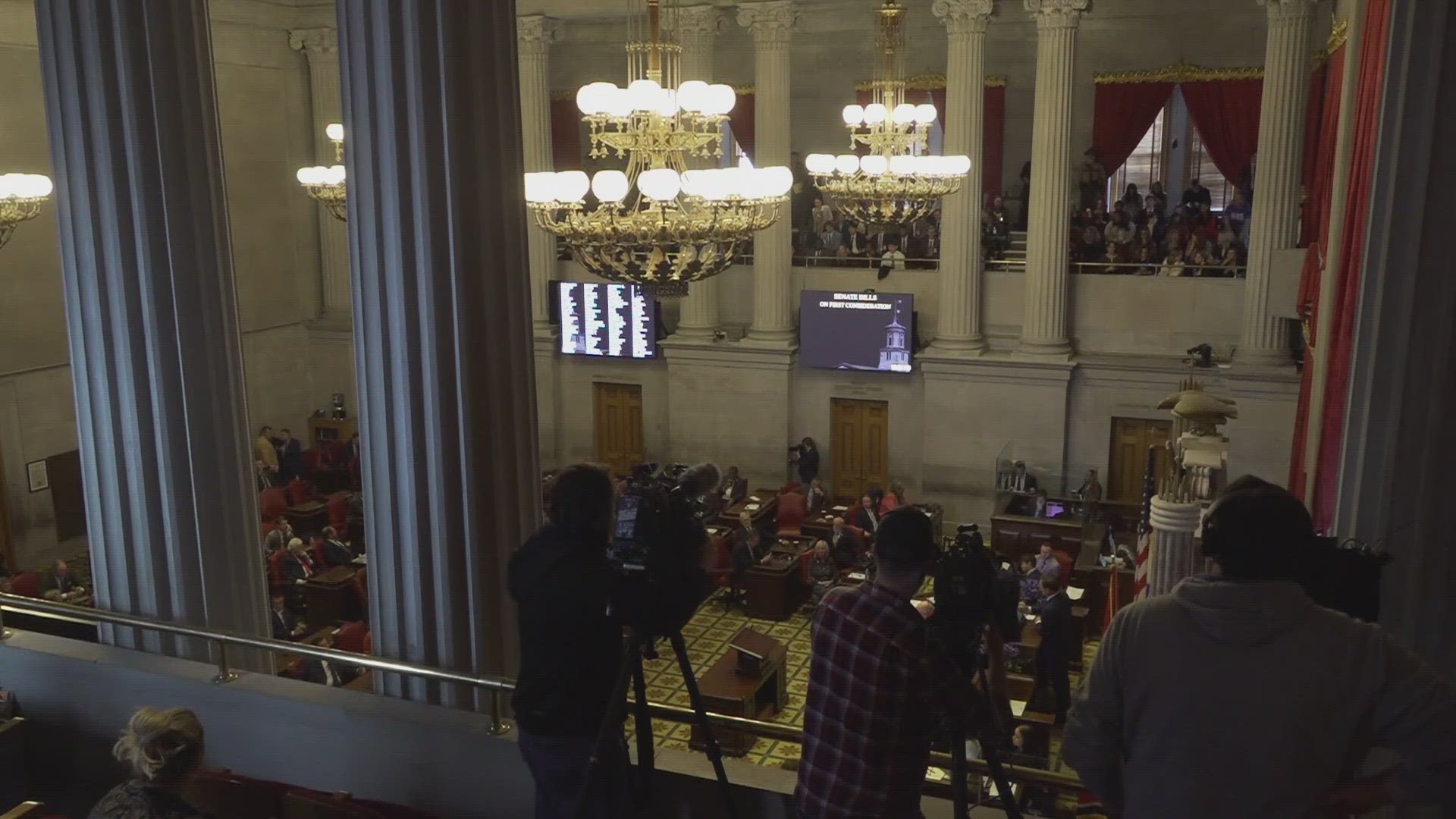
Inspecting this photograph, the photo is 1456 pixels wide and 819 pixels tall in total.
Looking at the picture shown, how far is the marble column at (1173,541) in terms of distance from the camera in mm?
6414

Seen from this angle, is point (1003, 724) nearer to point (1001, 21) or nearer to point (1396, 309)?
point (1396, 309)

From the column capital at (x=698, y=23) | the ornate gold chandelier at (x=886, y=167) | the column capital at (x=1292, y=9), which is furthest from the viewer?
the column capital at (x=698, y=23)

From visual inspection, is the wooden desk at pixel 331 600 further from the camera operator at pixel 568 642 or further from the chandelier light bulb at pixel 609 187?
the camera operator at pixel 568 642

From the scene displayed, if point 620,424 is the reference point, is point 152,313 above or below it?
above

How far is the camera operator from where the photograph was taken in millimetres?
3178

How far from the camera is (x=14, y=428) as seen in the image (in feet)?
46.6

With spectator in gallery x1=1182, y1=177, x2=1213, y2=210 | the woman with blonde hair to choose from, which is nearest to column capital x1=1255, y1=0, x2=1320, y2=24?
spectator in gallery x1=1182, y1=177, x2=1213, y2=210

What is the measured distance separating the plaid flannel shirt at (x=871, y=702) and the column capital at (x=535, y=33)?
14955 mm

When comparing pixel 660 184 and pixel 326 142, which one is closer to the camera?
pixel 660 184

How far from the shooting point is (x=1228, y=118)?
51.7 ft

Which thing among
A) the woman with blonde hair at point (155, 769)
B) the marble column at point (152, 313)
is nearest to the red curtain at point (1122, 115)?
the marble column at point (152, 313)

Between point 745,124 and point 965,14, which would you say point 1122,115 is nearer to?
point 965,14

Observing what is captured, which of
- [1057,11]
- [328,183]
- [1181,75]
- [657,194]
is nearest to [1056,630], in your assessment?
[657,194]

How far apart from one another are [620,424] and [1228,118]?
374 inches
